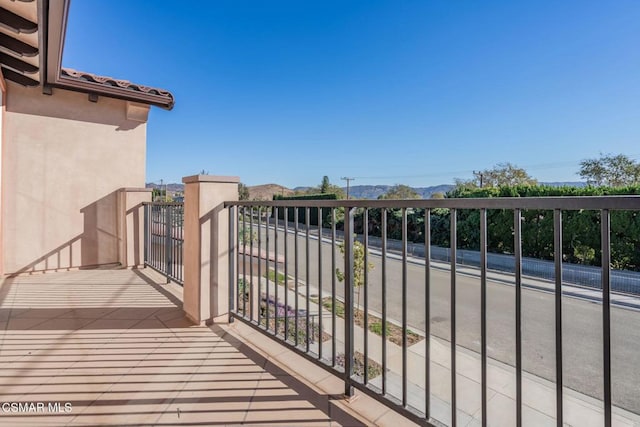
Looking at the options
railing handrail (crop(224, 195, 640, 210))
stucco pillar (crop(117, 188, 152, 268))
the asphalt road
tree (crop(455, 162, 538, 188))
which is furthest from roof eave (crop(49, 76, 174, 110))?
tree (crop(455, 162, 538, 188))

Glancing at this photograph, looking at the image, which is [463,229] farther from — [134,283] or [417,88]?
[417,88]

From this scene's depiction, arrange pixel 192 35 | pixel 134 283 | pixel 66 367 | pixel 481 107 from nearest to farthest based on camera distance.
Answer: pixel 66 367 → pixel 134 283 → pixel 192 35 → pixel 481 107

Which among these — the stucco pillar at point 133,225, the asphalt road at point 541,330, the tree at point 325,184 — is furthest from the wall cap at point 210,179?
the tree at point 325,184

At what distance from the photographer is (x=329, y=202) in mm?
1610

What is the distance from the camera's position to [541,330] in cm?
545

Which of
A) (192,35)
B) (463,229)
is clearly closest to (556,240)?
(463,229)

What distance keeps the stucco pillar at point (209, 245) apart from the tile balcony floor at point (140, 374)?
179 mm

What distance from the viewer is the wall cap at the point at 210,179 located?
244 centimetres

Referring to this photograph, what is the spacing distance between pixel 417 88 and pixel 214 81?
1427 cm

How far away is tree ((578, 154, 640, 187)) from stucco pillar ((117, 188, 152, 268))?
21018 millimetres

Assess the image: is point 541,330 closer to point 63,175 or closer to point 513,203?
point 513,203

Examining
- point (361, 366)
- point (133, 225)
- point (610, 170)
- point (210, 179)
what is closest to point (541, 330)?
point (361, 366)

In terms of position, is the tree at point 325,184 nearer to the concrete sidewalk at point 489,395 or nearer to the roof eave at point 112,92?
the roof eave at point 112,92

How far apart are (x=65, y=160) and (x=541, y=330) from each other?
25.8ft
